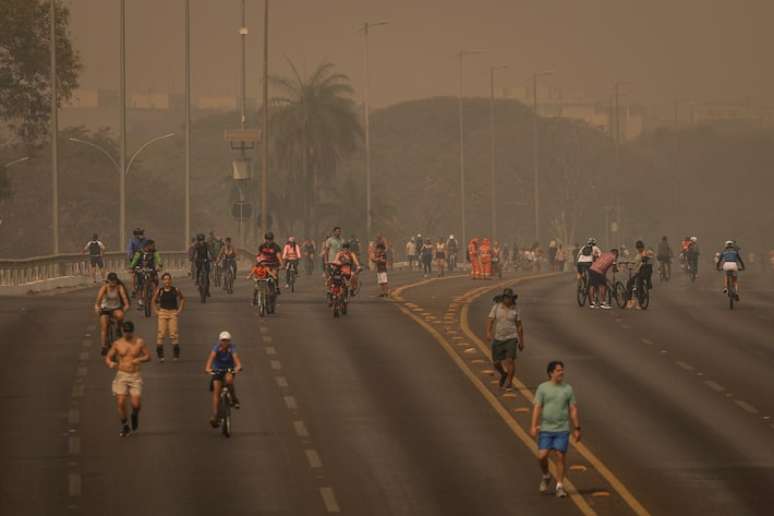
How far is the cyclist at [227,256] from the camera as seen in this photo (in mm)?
58156

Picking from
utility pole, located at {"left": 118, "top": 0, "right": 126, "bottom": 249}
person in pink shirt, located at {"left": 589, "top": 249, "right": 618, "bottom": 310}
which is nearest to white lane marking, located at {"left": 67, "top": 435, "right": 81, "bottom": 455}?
person in pink shirt, located at {"left": 589, "top": 249, "right": 618, "bottom": 310}

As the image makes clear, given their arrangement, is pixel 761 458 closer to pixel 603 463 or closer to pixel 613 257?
pixel 603 463

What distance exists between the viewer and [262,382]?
36.7 meters

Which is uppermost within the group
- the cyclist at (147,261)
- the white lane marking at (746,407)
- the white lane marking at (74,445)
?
the cyclist at (147,261)

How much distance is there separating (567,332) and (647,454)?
17880mm

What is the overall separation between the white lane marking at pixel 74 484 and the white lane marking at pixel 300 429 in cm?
450

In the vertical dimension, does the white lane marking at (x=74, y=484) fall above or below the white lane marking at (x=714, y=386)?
below

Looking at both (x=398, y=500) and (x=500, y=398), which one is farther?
(x=500, y=398)

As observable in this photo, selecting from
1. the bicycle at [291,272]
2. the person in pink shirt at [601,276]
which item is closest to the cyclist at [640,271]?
the person in pink shirt at [601,276]

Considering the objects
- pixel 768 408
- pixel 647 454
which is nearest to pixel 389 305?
pixel 768 408

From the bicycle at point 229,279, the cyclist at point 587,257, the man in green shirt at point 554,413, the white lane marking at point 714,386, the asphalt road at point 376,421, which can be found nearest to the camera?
the man in green shirt at point 554,413

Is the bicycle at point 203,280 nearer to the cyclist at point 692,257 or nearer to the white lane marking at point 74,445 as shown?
the white lane marking at point 74,445

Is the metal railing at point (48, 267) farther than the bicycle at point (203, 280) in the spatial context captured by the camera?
Yes

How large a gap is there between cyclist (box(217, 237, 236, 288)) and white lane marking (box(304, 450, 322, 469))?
2804 cm
